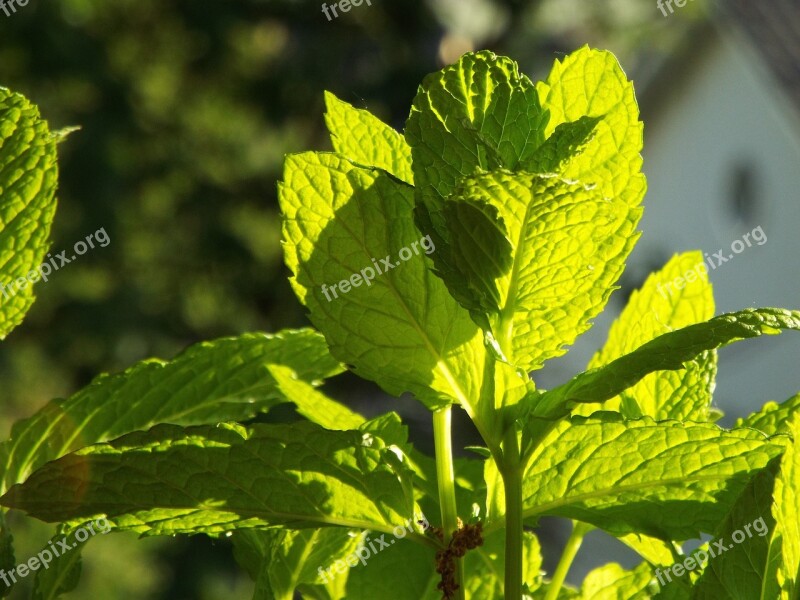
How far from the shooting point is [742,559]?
0.40 meters

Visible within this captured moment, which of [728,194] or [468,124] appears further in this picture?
[728,194]

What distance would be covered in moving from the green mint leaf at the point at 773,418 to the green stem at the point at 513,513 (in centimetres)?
13

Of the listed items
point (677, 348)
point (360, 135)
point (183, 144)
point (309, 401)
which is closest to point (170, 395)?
point (309, 401)

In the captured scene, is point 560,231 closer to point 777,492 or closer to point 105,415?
point 777,492

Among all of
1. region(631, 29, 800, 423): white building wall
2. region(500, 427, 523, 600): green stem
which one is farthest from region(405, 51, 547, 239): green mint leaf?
region(631, 29, 800, 423): white building wall

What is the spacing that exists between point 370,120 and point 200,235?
7.02 m

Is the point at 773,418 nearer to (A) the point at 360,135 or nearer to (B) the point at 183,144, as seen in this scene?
(A) the point at 360,135

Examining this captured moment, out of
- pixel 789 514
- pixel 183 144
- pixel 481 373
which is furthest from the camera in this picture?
pixel 183 144

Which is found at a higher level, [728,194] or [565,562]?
[565,562]

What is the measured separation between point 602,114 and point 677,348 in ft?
0.44

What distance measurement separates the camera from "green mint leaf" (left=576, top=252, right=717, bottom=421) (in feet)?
1.80

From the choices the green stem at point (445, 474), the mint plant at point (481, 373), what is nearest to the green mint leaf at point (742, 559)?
the mint plant at point (481, 373)

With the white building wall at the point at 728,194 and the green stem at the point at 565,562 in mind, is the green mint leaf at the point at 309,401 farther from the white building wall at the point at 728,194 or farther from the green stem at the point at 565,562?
the white building wall at the point at 728,194

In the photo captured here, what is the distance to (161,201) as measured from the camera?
7324 millimetres
